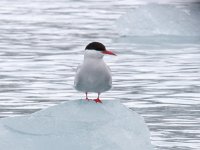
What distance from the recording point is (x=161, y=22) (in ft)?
82.5

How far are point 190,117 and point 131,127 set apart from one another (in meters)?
4.08

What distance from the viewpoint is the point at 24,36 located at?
27266 mm

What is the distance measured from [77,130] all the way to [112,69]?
998 cm

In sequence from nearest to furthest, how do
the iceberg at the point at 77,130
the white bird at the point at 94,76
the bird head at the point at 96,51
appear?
the iceberg at the point at 77,130 → the white bird at the point at 94,76 → the bird head at the point at 96,51

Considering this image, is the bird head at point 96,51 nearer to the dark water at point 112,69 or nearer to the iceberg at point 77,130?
the iceberg at point 77,130

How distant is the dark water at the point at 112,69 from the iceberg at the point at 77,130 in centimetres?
171

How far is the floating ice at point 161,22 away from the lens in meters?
25.0

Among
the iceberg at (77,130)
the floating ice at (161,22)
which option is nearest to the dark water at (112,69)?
the floating ice at (161,22)

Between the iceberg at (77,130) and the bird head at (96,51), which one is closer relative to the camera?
the iceberg at (77,130)

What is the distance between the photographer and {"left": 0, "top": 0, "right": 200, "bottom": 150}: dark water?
14797mm

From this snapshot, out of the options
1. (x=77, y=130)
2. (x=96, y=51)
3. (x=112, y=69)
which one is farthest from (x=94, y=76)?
(x=112, y=69)

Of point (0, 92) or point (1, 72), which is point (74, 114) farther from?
point (1, 72)

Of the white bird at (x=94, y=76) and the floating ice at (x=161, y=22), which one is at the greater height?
the white bird at (x=94, y=76)

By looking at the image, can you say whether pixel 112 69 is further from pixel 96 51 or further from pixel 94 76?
pixel 94 76
